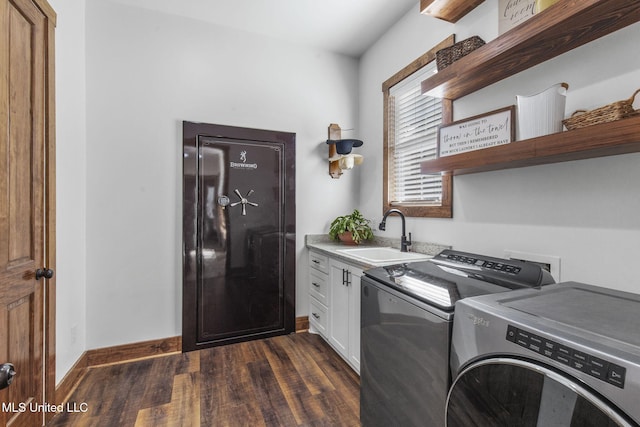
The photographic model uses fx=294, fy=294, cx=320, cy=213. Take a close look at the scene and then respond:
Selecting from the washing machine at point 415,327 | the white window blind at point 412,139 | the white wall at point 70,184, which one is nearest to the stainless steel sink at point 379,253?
the white window blind at point 412,139

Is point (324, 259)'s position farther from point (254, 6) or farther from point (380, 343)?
point (254, 6)

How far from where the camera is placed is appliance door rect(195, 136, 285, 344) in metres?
2.57

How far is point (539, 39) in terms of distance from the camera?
1.28 metres

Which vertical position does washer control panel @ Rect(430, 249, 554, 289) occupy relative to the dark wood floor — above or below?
above

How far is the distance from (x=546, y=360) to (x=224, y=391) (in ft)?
6.22

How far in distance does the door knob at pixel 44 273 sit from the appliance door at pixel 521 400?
2.01 meters

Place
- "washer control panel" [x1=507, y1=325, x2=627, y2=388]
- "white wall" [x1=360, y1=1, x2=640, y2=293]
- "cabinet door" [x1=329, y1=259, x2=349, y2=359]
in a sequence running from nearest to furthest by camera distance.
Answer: "washer control panel" [x1=507, y1=325, x2=627, y2=388]
"white wall" [x1=360, y1=1, x2=640, y2=293]
"cabinet door" [x1=329, y1=259, x2=349, y2=359]

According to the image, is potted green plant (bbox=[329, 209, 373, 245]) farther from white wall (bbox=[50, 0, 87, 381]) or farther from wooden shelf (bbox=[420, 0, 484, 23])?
white wall (bbox=[50, 0, 87, 381])

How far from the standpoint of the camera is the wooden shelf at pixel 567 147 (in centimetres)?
98

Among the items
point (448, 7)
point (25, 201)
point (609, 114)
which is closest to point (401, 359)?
point (609, 114)

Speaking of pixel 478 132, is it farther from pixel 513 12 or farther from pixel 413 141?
pixel 413 141

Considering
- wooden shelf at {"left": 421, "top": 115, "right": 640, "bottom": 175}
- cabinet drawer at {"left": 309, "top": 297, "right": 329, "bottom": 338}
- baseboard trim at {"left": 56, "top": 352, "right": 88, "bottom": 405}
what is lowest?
baseboard trim at {"left": 56, "top": 352, "right": 88, "bottom": 405}

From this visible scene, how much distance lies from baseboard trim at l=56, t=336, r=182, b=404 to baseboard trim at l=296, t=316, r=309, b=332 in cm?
106

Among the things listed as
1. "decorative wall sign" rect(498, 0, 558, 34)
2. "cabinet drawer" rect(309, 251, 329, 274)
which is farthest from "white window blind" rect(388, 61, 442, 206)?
"cabinet drawer" rect(309, 251, 329, 274)
